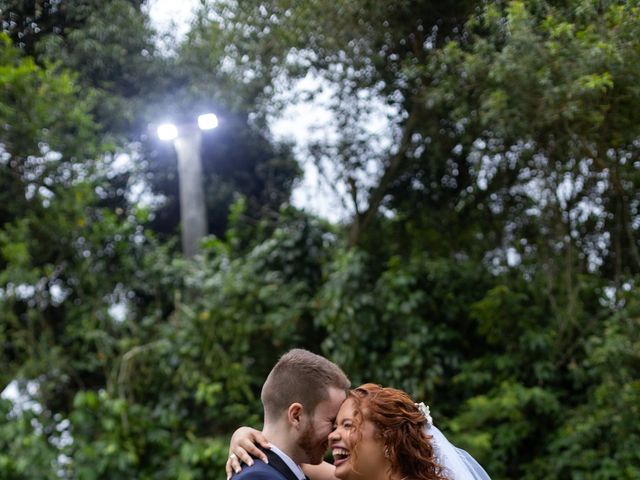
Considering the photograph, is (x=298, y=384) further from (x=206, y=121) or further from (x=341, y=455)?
(x=206, y=121)

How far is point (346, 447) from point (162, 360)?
16.9 feet

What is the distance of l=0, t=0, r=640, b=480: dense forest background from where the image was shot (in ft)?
20.2

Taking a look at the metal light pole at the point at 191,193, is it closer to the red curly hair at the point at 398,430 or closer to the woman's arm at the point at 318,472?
the woman's arm at the point at 318,472

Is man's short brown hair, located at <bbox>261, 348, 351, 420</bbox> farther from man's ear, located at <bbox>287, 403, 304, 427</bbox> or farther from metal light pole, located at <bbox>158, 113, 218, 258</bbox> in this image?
metal light pole, located at <bbox>158, 113, 218, 258</bbox>

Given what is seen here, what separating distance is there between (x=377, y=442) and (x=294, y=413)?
253 millimetres

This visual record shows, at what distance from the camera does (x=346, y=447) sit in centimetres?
245

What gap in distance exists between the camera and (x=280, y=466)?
2424mm

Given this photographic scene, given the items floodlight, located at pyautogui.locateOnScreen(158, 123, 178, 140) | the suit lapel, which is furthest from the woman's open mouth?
floodlight, located at pyautogui.locateOnScreen(158, 123, 178, 140)

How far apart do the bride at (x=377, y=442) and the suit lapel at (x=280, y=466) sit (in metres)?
0.03

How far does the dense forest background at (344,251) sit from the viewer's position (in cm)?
617

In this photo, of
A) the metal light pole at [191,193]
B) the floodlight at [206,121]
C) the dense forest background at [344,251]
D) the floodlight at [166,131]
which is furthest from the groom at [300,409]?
the metal light pole at [191,193]

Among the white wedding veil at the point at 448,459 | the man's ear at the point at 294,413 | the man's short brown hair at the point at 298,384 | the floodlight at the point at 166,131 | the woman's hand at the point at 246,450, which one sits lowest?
the white wedding veil at the point at 448,459

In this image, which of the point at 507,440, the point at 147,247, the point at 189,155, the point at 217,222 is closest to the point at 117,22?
the point at 189,155

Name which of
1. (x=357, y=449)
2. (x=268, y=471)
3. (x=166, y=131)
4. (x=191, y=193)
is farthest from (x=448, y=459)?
(x=191, y=193)
